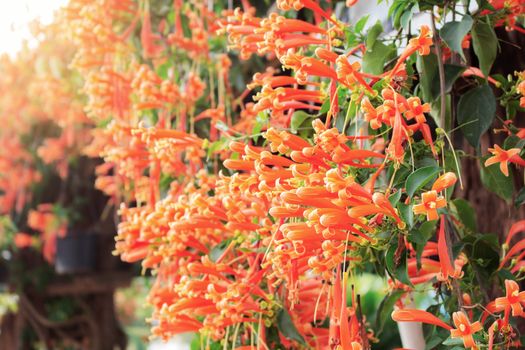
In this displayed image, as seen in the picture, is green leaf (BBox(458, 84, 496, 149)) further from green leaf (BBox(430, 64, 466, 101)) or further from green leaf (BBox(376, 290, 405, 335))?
green leaf (BBox(376, 290, 405, 335))

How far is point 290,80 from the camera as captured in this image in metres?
1.00

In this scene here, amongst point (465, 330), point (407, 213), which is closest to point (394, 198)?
point (407, 213)

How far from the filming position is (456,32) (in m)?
0.90

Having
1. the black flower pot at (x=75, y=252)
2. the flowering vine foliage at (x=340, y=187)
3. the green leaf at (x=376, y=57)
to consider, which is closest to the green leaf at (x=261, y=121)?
the flowering vine foliage at (x=340, y=187)

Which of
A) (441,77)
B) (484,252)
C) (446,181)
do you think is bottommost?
(484,252)

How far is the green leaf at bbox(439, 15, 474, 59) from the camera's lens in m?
0.89

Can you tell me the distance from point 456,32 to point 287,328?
0.47m

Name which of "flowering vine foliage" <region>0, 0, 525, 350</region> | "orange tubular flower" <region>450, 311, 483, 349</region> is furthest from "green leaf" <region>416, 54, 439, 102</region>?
"orange tubular flower" <region>450, 311, 483, 349</region>

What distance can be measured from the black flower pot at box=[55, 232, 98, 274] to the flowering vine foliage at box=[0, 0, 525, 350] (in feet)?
4.99

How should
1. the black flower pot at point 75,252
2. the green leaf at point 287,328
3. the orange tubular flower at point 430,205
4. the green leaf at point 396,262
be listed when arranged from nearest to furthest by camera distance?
1. the orange tubular flower at point 430,205
2. the green leaf at point 396,262
3. the green leaf at point 287,328
4. the black flower pot at point 75,252

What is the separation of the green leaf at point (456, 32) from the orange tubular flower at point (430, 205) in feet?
0.77

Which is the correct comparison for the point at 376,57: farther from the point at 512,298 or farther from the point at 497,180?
the point at 512,298

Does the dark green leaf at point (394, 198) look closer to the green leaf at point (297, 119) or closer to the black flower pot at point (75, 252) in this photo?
the green leaf at point (297, 119)

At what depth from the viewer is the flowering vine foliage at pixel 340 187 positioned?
2.59 ft
